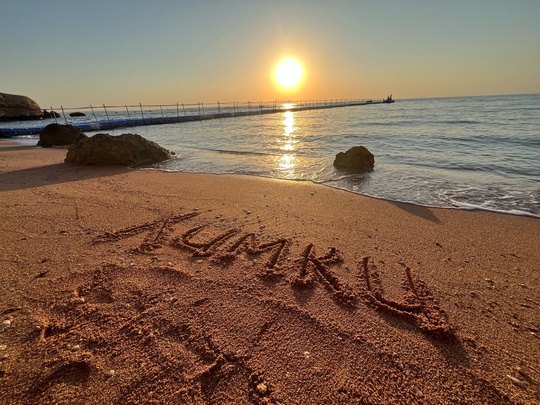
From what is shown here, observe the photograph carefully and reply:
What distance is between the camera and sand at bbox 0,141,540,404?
5.69 feet

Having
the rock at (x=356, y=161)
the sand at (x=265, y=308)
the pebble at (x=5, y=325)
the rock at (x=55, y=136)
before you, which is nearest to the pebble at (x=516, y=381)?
the sand at (x=265, y=308)

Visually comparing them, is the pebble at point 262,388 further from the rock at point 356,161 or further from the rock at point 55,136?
the rock at point 55,136

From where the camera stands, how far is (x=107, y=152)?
938 cm

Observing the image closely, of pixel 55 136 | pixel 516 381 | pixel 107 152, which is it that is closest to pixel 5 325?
pixel 516 381

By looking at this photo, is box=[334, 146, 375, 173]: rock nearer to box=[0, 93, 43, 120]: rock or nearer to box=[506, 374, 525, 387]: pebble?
box=[506, 374, 525, 387]: pebble

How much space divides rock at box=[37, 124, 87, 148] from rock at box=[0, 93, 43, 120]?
51.1m

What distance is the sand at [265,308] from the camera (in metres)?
1.74

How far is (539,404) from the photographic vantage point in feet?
5.46

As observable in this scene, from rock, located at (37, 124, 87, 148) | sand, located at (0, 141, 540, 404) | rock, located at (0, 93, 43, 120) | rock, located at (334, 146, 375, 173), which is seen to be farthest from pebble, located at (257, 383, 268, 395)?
rock, located at (0, 93, 43, 120)

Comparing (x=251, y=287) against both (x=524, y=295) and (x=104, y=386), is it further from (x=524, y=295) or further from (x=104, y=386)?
(x=524, y=295)

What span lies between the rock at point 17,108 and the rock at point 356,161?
69.2 m

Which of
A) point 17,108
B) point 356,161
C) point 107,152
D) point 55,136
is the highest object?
point 17,108

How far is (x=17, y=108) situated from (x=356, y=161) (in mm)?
75742

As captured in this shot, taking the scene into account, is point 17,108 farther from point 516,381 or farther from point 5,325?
point 516,381
